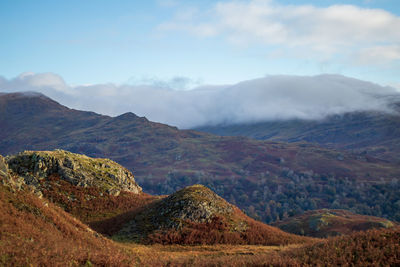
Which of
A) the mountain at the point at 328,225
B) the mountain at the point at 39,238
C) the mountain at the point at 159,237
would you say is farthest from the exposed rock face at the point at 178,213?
the mountain at the point at 328,225

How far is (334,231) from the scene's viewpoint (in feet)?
316

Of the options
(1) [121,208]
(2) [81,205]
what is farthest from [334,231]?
(2) [81,205]

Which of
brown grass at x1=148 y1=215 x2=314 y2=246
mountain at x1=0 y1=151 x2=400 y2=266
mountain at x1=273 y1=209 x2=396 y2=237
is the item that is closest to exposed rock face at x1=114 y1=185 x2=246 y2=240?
mountain at x1=0 y1=151 x2=400 y2=266

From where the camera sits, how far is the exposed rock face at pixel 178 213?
126 ft

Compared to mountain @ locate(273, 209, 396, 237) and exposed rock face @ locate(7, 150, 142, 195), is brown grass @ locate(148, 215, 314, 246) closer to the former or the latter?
exposed rock face @ locate(7, 150, 142, 195)

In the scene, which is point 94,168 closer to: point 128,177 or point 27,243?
point 128,177

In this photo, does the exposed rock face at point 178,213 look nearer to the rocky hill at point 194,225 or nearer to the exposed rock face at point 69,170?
the rocky hill at point 194,225

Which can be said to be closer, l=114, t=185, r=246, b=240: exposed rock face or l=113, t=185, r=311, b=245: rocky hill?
l=113, t=185, r=311, b=245: rocky hill

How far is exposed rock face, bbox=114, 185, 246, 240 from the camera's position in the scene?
126ft

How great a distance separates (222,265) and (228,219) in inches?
1011

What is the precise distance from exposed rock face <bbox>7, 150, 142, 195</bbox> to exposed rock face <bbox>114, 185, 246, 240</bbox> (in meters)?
13.3

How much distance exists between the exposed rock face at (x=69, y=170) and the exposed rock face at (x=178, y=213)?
524 inches

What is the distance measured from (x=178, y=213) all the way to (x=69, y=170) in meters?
22.5

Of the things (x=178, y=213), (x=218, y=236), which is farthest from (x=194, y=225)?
(x=218, y=236)
